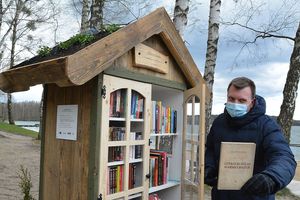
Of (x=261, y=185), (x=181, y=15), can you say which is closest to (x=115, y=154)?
(x=261, y=185)

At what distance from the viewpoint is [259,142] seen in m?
2.31

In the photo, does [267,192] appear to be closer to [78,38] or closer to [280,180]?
[280,180]

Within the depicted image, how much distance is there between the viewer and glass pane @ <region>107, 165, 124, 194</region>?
3490 millimetres

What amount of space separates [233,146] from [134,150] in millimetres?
1747

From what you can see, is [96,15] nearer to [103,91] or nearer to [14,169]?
[14,169]

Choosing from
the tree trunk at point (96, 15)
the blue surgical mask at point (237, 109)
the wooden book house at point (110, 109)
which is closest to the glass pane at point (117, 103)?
the wooden book house at point (110, 109)

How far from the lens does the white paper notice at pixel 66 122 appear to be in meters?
3.38

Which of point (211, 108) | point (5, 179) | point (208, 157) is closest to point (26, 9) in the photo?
point (5, 179)

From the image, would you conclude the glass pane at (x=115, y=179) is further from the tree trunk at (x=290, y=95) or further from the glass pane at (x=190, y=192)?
the tree trunk at (x=290, y=95)

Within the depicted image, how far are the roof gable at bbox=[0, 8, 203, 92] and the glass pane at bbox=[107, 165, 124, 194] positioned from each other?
1081mm

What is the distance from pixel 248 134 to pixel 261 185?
1.49 feet

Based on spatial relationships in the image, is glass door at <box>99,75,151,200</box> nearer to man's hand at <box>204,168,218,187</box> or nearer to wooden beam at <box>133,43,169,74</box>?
wooden beam at <box>133,43,169,74</box>

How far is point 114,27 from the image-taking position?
360 centimetres

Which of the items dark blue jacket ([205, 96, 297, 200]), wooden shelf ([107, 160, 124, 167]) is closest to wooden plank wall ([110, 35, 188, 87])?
wooden shelf ([107, 160, 124, 167])
